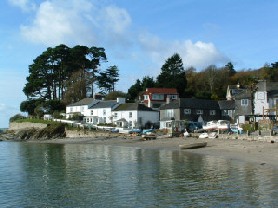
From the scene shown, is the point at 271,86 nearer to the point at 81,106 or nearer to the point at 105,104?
the point at 105,104

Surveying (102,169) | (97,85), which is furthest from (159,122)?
(102,169)

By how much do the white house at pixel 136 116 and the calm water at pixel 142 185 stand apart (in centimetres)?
4872

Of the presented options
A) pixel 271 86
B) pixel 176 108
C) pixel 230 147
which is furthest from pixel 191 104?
pixel 230 147

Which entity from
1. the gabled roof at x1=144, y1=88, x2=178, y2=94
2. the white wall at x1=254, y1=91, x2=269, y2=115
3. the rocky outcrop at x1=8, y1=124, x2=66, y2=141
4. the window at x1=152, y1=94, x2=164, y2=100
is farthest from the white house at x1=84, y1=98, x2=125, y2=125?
the white wall at x1=254, y1=91, x2=269, y2=115

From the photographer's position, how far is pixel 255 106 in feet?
238

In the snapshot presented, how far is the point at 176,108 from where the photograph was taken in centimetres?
7981

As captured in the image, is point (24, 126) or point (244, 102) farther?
point (24, 126)

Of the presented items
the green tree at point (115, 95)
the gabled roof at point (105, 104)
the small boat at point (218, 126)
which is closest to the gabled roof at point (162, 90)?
the gabled roof at point (105, 104)

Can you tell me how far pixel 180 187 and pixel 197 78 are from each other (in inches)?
3585

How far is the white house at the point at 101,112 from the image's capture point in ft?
294

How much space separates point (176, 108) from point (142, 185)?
189 feet

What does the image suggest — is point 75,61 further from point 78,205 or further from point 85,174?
point 78,205

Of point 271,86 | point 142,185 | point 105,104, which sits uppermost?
point 271,86

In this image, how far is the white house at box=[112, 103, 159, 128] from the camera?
270 ft
